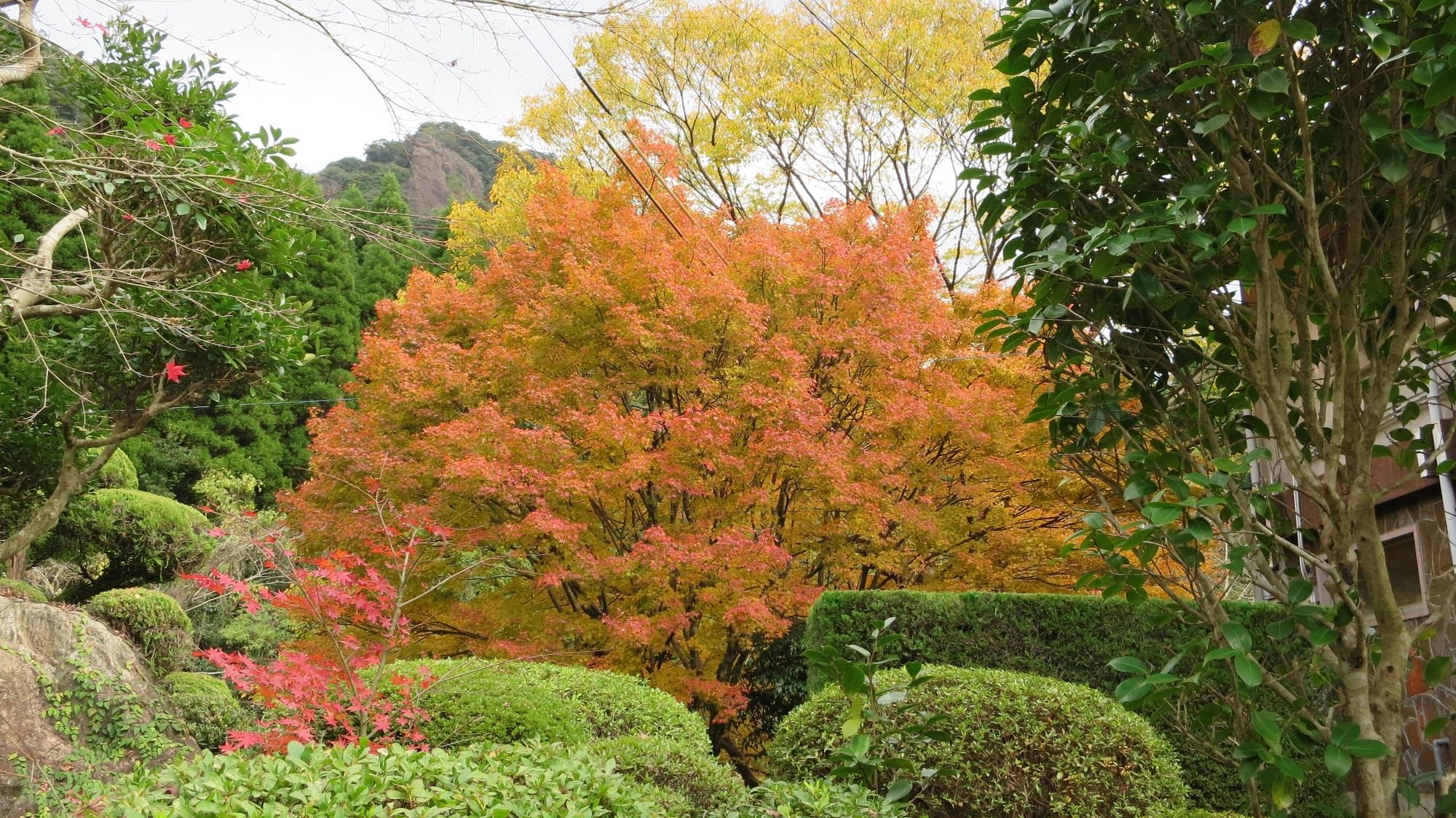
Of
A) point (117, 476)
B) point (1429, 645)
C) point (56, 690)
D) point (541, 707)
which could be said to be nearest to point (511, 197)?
point (117, 476)

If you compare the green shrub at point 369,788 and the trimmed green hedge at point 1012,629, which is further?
the trimmed green hedge at point 1012,629

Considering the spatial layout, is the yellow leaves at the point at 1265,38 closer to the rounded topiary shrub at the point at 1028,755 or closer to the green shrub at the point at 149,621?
the rounded topiary shrub at the point at 1028,755

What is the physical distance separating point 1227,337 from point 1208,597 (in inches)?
31.0

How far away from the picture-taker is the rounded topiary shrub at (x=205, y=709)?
7984mm

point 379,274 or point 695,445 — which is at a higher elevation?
point 379,274

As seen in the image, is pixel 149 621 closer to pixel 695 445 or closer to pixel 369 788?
pixel 695 445

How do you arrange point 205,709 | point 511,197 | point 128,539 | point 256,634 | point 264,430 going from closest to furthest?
point 205,709 → point 128,539 → point 256,634 → point 511,197 → point 264,430

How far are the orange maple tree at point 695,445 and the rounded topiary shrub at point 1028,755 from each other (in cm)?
273

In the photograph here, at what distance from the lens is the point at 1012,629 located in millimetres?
7449

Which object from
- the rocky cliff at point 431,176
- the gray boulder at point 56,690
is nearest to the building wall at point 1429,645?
the gray boulder at point 56,690

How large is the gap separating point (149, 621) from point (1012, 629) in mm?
7686

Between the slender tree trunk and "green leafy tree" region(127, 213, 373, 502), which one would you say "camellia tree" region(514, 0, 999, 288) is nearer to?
"green leafy tree" region(127, 213, 373, 502)

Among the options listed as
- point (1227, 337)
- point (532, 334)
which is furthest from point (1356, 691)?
point (532, 334)

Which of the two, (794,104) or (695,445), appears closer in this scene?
(695,445)
